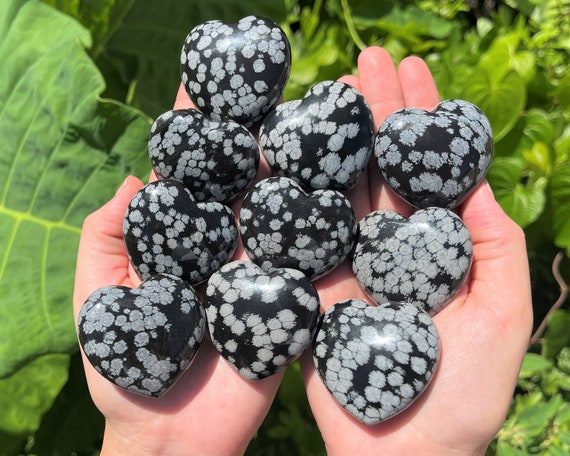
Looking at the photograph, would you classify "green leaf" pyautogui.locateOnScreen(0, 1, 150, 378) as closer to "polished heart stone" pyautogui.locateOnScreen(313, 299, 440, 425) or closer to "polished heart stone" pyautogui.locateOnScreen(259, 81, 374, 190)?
"polished heart stone" pyautogui.locateOnScreen(259, 81, 374, 190)

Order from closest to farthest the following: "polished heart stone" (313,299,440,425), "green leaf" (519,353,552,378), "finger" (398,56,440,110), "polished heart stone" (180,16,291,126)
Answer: "polished heart stone" (313,299,440,425) → "polished heart stone" (180,16,291,126) → "finger" (398,56,440,110) → "green leaf" (519,353,552,378)

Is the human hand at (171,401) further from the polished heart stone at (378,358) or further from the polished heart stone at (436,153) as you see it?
the polished heart stone at (436,153)

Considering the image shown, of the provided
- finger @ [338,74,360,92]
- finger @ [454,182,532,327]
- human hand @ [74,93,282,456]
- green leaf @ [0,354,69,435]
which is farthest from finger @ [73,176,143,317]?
finger @ [454,182,532,327]

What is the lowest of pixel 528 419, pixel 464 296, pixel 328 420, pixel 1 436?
pixel 1 436

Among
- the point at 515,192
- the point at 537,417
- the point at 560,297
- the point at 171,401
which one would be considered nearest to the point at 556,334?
the point at 560,297

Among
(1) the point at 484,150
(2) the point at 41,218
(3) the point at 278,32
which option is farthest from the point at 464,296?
(2) the point at 41,218

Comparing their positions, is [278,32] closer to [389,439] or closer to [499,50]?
[499,50]
